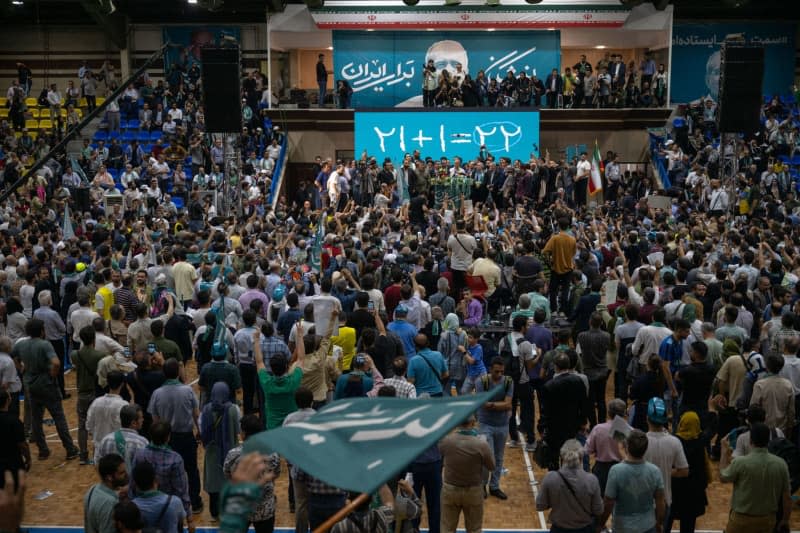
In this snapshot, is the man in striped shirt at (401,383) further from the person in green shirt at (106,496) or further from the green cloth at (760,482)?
the green cloth at (760,482)

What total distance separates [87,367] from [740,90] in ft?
43.8

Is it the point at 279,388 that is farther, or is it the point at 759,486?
the point at 279,388

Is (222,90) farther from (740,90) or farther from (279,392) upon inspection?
(279,392)

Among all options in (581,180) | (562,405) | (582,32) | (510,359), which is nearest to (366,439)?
(562,405)

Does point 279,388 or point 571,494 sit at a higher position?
point 279,388

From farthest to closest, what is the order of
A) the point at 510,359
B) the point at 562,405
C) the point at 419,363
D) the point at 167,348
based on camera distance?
the point at 510,359 → the point at 167,348 → the point at 419,363 → the point at 562,405

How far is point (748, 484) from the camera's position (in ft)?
21.3

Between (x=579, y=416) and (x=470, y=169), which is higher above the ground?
(x=470, y=169)

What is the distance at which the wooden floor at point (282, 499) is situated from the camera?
8211 millimetres

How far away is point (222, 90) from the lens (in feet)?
55.5

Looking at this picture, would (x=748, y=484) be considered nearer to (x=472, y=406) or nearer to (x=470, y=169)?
(x=472, y=406)

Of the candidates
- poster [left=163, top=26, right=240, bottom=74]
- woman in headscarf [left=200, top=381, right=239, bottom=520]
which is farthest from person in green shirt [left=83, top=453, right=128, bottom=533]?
poster [left=163, top=26, right=240, bottom=74]

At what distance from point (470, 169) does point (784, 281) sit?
38.1ft

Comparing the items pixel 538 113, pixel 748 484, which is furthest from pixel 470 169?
pixel 748 484
